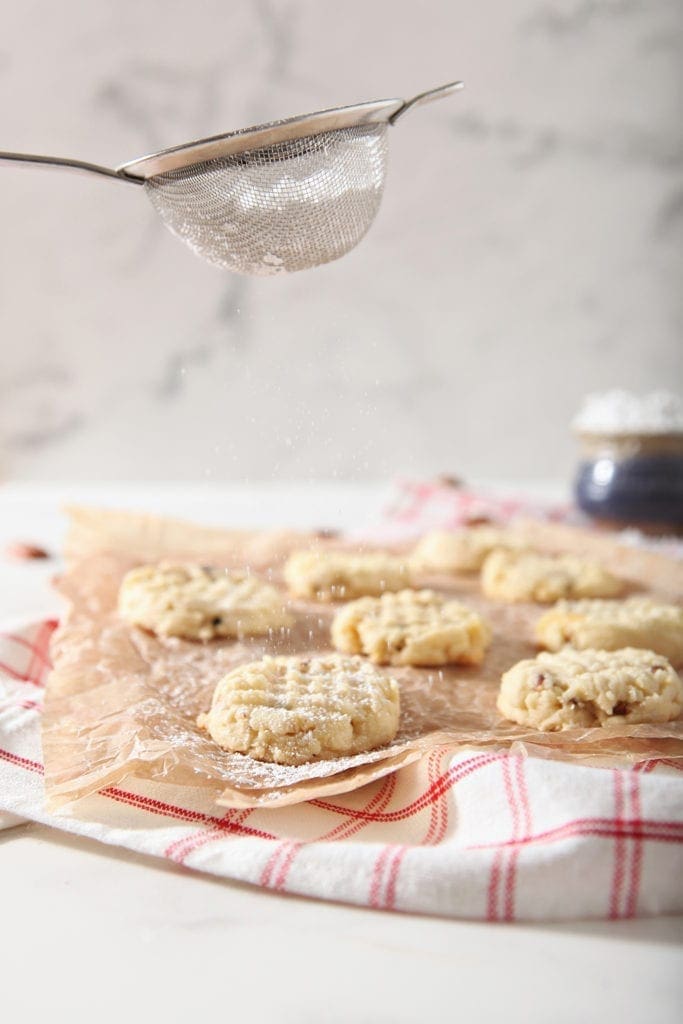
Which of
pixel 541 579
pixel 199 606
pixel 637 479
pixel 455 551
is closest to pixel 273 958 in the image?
pixel 199 606

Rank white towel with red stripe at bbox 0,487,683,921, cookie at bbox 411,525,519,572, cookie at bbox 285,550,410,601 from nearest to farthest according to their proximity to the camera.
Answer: white towel with red stripe at bbox 0,487,683,921, cookie at bbox 285,550,410,601, cookie at bbox 411,525,519,572

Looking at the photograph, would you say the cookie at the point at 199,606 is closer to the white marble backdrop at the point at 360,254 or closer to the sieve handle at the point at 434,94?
the sieve handle at the point at 434,94

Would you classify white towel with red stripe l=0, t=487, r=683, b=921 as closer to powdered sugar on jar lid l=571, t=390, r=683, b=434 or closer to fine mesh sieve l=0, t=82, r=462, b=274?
fine mesh sieve l=0, t=82, r=462, b=274

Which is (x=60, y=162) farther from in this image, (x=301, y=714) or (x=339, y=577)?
(x=339, y=577)

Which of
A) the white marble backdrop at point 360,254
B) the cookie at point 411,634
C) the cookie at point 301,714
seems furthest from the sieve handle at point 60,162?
the white marble backdrop at point 360,254

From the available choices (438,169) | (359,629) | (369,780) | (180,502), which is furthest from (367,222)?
(438,169)

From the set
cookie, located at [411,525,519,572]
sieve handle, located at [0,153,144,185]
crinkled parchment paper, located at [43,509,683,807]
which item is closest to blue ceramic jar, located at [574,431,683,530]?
crinkled parchment paper, located at [43,509,683,807]

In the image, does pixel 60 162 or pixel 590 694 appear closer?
pixel 60 162
